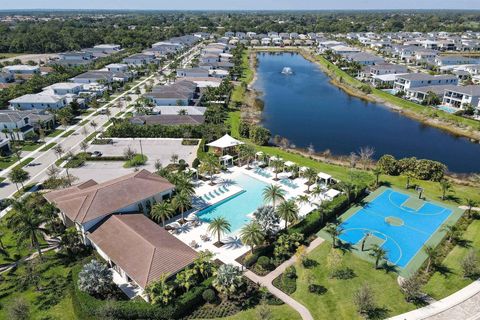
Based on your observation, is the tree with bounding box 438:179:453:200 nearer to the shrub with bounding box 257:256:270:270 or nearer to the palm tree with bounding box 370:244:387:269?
the palm tree with bounding box 370:244:387:269

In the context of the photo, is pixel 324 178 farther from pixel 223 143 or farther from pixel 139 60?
pixel 139 60

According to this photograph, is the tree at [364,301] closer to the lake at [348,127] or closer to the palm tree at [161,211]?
the palm tree at [161,211]

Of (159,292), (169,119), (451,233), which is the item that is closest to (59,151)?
(169,119)

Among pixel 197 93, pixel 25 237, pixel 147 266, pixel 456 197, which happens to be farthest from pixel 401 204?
pixel 197 93

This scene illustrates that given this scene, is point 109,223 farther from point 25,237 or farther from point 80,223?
point 25,237

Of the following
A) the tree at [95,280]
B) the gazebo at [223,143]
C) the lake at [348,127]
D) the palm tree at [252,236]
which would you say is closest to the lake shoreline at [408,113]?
the lake at [348,127]

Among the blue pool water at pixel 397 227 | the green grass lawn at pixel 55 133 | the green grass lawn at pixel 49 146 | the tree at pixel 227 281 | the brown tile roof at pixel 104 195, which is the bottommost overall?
the blue pool water at pixel 397 227
